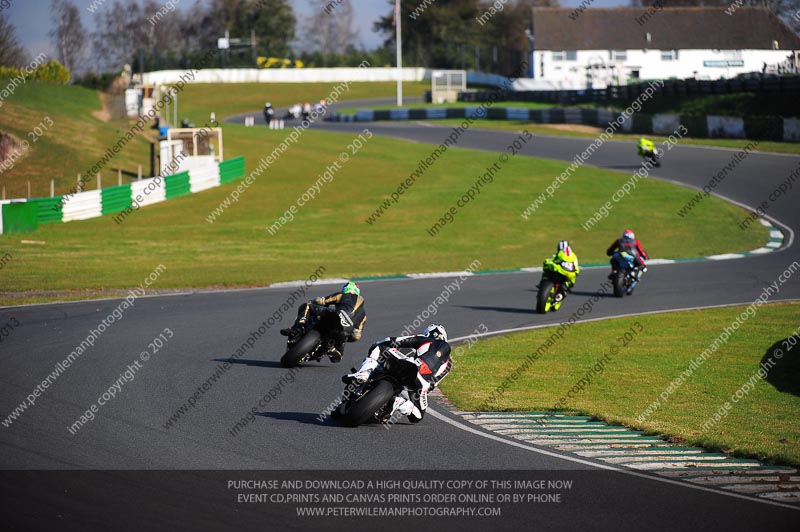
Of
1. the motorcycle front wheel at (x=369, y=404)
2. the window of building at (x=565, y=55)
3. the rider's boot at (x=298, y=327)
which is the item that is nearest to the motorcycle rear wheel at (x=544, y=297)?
the rider's boot at (x=298, y=327)

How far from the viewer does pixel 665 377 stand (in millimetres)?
15195

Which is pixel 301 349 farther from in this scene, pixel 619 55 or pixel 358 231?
pixel 619 55

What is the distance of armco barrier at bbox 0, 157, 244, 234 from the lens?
31.7m

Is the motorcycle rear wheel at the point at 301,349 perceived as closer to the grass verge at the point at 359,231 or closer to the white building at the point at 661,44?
the grass verge at the point at 359,231

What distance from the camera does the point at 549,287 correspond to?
21.3 meters

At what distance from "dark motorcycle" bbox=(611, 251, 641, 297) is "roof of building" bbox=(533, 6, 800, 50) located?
233 feet

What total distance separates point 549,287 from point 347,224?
1642 cm

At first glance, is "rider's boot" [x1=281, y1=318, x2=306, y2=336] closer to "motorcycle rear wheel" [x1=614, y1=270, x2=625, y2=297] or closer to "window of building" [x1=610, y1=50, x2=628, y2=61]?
"motorcycle rear wheel" [x1=614, y1=270, x2=625, y2=297]

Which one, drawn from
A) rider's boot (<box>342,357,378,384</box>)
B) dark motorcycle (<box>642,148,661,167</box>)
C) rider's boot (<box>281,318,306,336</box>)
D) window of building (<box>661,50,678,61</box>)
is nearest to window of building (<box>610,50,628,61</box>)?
window of building (<box>661,50,678,61</box>)

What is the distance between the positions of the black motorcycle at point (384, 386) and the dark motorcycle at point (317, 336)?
10.3ft

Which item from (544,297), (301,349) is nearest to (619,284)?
(544,297)

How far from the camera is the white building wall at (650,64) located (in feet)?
290

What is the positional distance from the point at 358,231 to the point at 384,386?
966 inches

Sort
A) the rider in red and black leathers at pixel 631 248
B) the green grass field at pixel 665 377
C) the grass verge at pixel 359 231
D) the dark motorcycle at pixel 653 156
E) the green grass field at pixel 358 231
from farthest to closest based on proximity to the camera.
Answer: the dark motorcycle at pixel 653 156
the grass verge at pixel 359 231
the green grass field at pixel 358 231
the rider in red and black leathers at pixel 631 248
the green grass field at pixel 665 377
